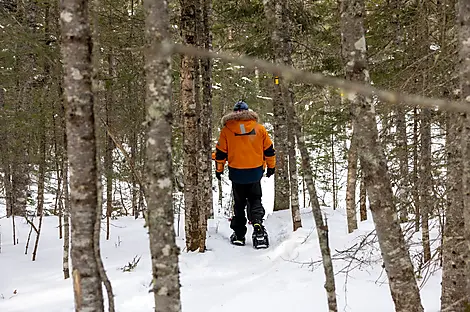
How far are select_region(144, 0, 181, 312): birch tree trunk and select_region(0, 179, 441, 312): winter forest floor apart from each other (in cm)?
242

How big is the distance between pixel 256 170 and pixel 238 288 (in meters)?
2.68

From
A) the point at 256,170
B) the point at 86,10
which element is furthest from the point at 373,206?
the point at 256,170

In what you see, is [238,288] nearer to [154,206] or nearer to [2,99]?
[154,206]

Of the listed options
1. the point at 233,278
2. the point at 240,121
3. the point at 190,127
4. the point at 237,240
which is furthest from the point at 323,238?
the point at 237,240

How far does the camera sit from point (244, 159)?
7332 millimetres

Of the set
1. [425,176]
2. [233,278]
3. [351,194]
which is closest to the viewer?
[425,176]

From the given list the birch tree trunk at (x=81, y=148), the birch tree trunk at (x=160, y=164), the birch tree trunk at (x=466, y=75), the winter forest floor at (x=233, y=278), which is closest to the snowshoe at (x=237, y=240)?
the winter forest floor at (x=233, y=278)

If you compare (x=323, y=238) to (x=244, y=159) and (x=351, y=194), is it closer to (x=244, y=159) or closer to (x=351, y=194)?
(x=244, y=159)

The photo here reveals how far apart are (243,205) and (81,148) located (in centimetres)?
531

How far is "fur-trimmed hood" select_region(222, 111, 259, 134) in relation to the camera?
23.3ft

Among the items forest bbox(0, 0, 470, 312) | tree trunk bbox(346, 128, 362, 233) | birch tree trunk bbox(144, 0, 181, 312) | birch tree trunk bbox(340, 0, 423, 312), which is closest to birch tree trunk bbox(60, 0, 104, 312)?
forest bbox(0, 0, 470, 312)

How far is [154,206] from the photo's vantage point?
2180 millimetres

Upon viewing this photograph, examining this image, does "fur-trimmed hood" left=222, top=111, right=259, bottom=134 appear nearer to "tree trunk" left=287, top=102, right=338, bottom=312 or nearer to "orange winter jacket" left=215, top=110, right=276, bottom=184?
"orange winter jacket" left=215, top=110, right=276, bottom=184

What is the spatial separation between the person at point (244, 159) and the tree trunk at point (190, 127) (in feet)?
2.83
